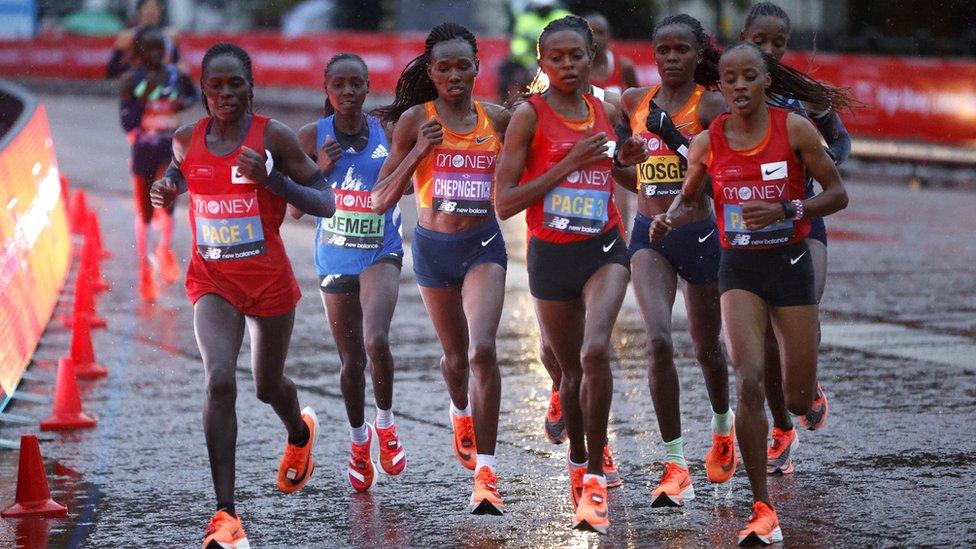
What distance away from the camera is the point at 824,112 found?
8.88 meters

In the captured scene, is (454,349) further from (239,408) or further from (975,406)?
(975,406)

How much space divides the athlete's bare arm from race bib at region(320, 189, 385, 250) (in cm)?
37

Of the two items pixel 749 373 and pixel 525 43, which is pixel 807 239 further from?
pixel 525 43

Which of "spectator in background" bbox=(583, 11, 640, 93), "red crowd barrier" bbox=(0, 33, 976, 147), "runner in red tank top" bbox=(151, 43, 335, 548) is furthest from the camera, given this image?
"red crowd barrier" bbox=(0, 33, 976, 147)

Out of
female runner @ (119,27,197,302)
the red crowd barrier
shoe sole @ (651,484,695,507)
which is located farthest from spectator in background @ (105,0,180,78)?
shoe sole @ (651,484,695,507)

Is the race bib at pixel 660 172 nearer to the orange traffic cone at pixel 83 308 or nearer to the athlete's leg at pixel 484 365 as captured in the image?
the athlete's leg at pixel 484 365

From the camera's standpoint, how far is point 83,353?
1160cm

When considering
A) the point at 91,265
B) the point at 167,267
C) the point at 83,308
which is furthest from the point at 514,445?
the point at 167,267

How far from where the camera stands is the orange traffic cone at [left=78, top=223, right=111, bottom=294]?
13.0 meters

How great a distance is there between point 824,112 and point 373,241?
94.3 inches

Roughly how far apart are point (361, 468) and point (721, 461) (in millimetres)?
1691

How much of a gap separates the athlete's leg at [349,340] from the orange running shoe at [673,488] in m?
1.62

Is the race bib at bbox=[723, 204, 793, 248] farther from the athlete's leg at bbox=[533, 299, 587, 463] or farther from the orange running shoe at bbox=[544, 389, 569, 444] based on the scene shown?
the orange running shoe at bbox=[544, 389, 569, 444]

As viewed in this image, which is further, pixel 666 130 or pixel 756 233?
pixel 666 130
